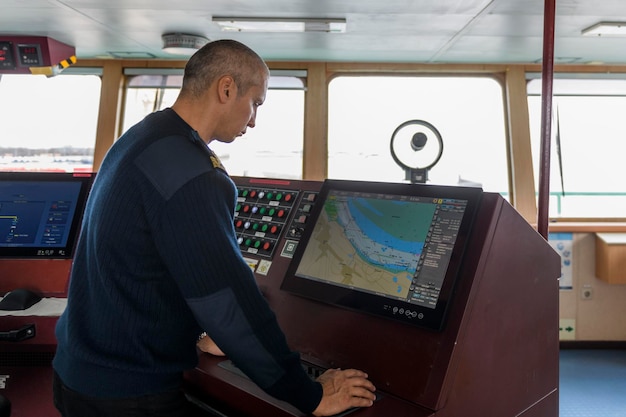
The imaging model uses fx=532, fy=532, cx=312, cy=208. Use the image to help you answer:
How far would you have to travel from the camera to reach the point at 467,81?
470 cm

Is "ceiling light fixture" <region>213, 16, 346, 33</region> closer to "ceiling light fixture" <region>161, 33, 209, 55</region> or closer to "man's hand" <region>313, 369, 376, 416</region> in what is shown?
"ceiling light fixture" <region>161, 33, 209, 55</region>

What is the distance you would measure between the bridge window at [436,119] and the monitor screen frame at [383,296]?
3.25m

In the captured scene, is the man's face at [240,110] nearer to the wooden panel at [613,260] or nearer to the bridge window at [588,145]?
the wooden panel at [613,260]

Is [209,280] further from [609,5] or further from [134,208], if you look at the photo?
[609,5]

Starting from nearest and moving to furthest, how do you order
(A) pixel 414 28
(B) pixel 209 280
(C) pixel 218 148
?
(B) pixel 209 280 → (A) pixel 414 28 → (C) pixel 218 148

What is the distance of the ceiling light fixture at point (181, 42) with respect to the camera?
12.5 feet

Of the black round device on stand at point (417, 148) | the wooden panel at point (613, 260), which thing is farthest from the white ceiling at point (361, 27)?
the black round device on stand at point (417, 148)

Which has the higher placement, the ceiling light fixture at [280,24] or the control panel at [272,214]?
the ceiling light fixture at [280,24]

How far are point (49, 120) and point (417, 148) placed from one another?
407 cm

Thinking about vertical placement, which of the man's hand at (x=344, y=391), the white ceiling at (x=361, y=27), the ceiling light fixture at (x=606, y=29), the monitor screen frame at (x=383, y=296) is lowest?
the man's hand at (x=344, y=391)

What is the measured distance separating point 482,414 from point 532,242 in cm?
39

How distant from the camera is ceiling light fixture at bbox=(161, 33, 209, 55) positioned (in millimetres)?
3818

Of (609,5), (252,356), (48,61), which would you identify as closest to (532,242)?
(252,356)

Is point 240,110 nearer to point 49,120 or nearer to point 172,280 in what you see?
point 172,280
